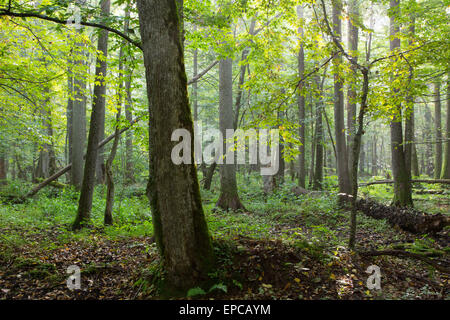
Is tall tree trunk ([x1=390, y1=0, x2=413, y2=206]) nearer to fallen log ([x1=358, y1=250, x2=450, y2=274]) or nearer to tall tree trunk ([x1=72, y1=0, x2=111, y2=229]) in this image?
fallen log ([x1=358, y1=250, x2=450, y2=274])

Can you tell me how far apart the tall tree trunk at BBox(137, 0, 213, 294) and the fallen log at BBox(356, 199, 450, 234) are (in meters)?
6.14

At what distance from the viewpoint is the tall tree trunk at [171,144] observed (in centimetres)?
358

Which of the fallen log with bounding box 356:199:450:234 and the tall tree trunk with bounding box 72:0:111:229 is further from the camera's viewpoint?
the tall tree trunk with bounding box 72:0:111:229

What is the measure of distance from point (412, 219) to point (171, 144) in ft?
22.8

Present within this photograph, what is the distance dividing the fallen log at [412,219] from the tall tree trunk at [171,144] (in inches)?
242

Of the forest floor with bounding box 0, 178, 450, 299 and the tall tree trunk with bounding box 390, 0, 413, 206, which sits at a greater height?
the tall tree trunk with bounding box 390, 0, 413, 206

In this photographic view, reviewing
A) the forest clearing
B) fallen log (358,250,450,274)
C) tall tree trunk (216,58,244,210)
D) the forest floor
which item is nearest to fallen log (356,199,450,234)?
the forest clearing

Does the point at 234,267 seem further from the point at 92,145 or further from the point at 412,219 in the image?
the point at 412,219

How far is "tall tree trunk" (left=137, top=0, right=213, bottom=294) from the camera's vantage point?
3.58 meters

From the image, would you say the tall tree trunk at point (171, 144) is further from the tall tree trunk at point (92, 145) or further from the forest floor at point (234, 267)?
the tall tree trunk at point (92, 145)

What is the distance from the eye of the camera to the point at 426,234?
670 centimetres

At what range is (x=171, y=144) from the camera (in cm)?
357

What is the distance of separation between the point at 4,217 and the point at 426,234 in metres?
11.6
